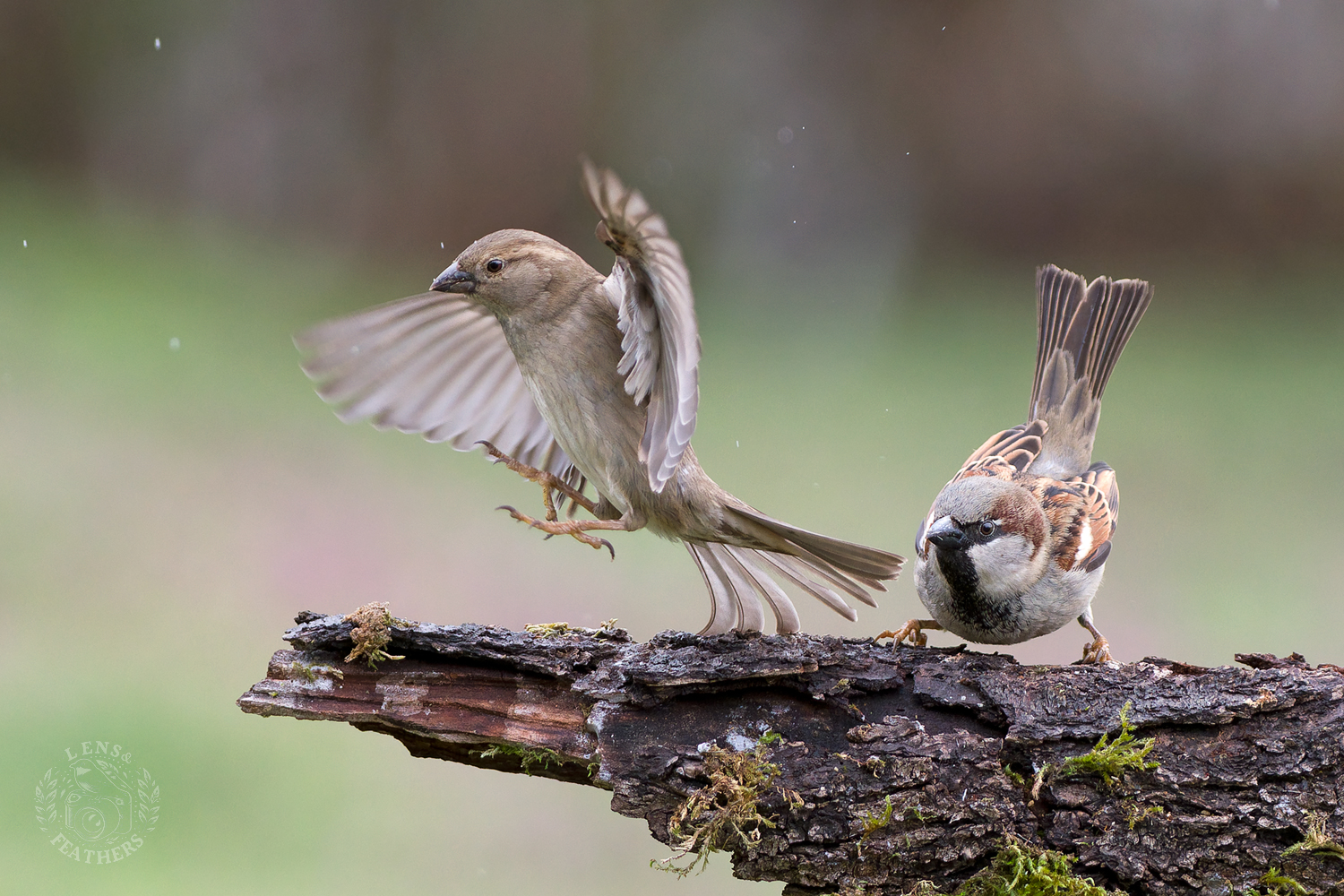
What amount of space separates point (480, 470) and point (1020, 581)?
202 inches

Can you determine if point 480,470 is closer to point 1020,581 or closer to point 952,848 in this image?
point 1020,581

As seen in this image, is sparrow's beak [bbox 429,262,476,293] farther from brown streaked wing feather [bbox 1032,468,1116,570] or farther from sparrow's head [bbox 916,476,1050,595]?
brown streaked wing feather [bbox 1032,468,1116,570]

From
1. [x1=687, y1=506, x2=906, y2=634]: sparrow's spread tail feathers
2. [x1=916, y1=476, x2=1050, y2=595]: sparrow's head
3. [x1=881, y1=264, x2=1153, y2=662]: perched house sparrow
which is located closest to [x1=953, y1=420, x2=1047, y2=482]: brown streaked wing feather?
[x1=881, y1=264, x2=1153, y2=662]: perched house sparrow

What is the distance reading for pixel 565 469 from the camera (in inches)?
116

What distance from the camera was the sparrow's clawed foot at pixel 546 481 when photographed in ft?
8.10

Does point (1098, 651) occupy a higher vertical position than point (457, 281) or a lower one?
lower

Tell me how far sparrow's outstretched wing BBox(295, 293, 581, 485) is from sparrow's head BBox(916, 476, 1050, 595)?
40.2 inches

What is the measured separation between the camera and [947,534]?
248 centimetres

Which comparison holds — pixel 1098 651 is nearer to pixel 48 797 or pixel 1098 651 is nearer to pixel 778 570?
pixel 778 570

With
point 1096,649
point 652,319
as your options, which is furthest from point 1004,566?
point 652,319

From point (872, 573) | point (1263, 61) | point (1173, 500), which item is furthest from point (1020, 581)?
point (1263, 61)

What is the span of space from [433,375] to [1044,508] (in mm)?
1638

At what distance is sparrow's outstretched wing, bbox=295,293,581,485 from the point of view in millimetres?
2705

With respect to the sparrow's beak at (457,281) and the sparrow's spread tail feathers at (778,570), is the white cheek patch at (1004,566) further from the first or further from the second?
the sparrow's beak at (457,281)
